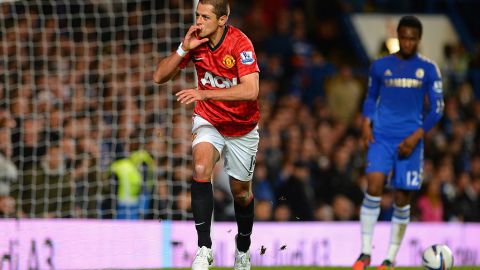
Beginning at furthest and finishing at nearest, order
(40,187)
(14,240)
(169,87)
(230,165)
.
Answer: (169,87) → (40,187) → (14,240) → (230,165)

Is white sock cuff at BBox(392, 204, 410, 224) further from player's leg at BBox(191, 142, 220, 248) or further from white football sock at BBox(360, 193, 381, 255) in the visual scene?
player's leg at BBox(191, 142, 220, 248)

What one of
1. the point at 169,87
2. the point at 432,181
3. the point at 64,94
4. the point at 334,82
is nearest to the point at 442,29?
the point at 334,82

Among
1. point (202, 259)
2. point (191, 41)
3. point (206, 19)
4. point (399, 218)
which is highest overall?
point (206, 19)

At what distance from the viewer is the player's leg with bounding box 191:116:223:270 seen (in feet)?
27.2

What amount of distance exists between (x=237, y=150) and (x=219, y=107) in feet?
1.31

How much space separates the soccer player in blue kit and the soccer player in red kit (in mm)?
1807

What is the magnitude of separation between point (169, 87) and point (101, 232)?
162 inches

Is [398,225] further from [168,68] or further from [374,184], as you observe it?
[168,68]

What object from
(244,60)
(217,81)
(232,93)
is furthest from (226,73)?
(232,93)

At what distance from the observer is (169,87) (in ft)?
51.9

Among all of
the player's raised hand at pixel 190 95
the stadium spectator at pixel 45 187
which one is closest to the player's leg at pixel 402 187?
the player's raised hand at pixel 190 95

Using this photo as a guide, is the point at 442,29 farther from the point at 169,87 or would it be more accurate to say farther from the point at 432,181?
the point at 169,87

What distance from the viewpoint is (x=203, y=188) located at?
8547 mm

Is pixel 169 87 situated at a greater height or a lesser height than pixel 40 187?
greater
